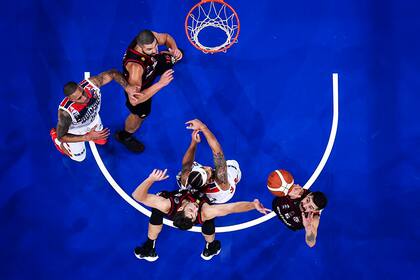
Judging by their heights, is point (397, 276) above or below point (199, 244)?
below

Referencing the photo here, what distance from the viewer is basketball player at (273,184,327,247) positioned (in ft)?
19.5

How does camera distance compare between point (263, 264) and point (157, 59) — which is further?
point (263, 264)

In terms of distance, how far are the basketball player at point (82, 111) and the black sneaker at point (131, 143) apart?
640 mm

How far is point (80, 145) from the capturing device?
7.02 m

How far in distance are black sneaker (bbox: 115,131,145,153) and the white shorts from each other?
42 cm

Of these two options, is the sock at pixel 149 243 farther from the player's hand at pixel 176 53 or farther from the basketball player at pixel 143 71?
the player's hand at pixel 176 53

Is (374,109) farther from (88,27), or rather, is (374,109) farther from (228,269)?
(88,27)

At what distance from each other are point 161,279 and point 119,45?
3898 mm

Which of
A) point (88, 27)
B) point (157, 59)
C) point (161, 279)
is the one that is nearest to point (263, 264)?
point (161, 279)

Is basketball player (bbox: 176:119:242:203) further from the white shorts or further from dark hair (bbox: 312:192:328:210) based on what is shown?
the white shorts

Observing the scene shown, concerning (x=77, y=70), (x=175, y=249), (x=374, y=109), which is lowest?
(x=175, y=249)

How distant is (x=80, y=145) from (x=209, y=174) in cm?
210

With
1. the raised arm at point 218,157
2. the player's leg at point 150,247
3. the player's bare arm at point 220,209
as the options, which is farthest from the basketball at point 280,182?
the player's leg at point 150,247

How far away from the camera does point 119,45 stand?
7625mm
